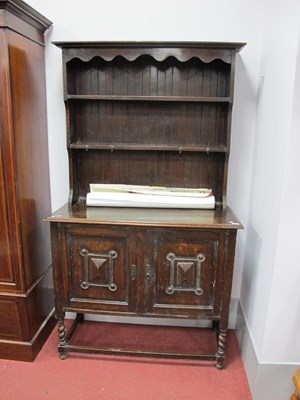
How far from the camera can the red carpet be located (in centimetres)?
182

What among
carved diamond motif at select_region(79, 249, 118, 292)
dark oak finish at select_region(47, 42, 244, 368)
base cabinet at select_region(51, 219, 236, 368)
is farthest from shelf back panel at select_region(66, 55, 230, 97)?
carved diamond motif at select_region(79, 249, 118, 292)

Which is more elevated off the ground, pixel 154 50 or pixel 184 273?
pixel 154 50

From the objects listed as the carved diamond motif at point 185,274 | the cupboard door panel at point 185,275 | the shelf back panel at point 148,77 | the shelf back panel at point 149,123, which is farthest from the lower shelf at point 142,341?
the shelf back panel at point 148,77

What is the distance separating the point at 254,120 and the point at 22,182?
5.11ft

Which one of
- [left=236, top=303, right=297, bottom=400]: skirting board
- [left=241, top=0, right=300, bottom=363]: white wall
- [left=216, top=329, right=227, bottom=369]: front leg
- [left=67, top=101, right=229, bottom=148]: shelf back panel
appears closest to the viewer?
[left=241, top=0, right=300, bottom=363]: white wall

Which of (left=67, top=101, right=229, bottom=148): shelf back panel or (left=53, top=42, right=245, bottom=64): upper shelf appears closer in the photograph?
(left=53, top=42, right=245, bottom=64): upper shelf

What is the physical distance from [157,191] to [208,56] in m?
0.87

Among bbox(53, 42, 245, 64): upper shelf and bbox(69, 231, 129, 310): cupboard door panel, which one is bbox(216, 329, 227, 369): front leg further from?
bbox(53, 42, 245, 64): upper shelf

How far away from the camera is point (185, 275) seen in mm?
1849

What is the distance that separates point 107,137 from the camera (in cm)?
218

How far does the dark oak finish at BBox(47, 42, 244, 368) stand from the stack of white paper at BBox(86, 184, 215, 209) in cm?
6

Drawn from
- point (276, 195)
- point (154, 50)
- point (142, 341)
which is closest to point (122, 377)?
point (142, 341)

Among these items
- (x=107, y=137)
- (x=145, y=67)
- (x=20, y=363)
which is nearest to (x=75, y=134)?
(x=107, y=137)

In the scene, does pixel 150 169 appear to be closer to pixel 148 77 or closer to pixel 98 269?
pixel 148 77
